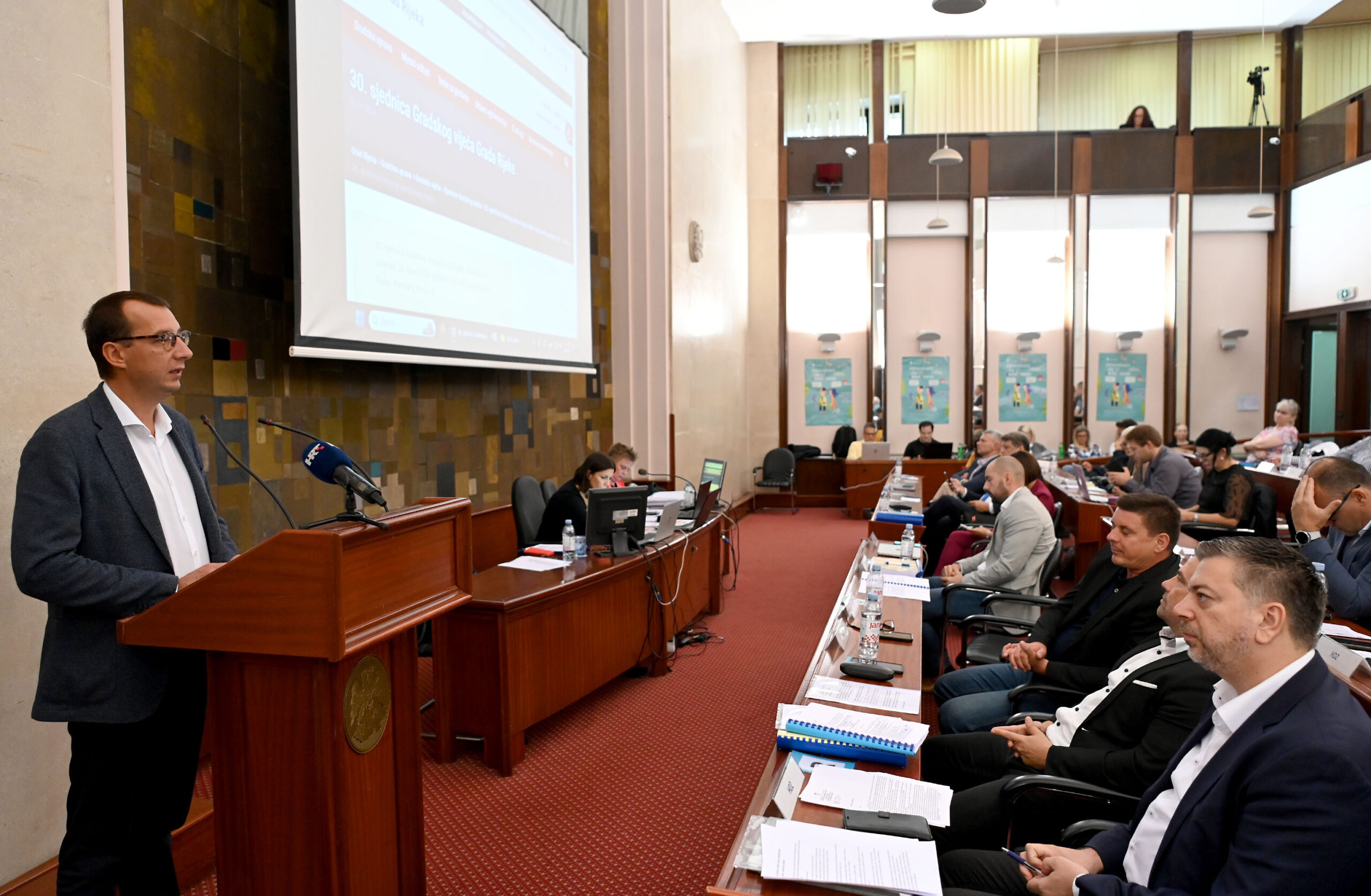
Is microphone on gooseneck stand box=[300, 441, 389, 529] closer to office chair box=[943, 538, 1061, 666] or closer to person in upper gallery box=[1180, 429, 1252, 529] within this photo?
office chair box=[943, 538, 1061, 666]

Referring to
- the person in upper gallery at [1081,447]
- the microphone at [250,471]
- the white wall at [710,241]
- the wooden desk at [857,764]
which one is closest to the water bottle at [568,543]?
the wooden desk at [857,764]

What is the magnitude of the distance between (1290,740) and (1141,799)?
0.52 m

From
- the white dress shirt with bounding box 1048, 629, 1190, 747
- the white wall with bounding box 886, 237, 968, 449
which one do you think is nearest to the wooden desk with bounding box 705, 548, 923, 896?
the white dress shirt with bounding box 1048, 629, 1190, 747

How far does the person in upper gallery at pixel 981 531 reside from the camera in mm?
5348

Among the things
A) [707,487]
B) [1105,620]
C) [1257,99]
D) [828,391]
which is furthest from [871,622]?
[1257,99]

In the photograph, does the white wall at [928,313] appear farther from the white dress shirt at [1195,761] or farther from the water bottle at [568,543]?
the white dress shirt at [1195,761]

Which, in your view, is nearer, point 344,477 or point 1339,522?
point 344,477

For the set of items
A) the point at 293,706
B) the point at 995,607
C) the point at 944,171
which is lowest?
the point at 995,607

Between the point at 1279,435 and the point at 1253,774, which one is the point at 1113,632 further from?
the point at 1279,435

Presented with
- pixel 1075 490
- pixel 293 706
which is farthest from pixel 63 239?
pixel 1075 490

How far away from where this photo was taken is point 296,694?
5.24 ft

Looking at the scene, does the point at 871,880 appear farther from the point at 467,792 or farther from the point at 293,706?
the point at 467,792

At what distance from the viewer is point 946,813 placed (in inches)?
68.1

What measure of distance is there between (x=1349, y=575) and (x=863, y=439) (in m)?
9.15
